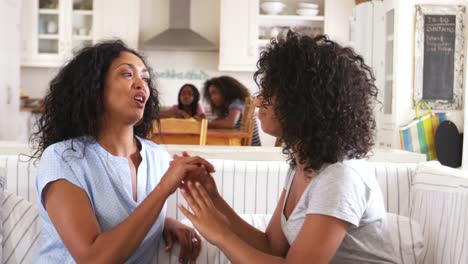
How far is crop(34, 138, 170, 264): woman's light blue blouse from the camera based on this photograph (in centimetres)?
144

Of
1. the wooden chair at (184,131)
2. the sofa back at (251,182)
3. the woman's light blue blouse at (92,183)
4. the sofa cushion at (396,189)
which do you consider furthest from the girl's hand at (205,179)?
the wooden chair at (184,131)

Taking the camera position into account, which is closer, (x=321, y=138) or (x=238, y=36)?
(x=321, y=138)

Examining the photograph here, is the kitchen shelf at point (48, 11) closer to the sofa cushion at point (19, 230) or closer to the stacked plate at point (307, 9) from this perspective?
the stacked plate at point (307, 9)

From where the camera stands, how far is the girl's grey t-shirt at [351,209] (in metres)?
1.20

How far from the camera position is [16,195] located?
6.15ft

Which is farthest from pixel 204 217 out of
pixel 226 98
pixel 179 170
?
pixel 226 98

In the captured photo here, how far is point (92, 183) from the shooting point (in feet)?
4.86

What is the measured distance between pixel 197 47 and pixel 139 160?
494 cm

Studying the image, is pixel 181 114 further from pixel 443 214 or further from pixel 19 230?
pixel 443 214

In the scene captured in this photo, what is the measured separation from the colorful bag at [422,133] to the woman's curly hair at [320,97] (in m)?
2.88

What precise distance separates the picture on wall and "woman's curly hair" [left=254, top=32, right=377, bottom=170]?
3.01 m

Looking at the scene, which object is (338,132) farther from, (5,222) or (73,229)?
(5,222)

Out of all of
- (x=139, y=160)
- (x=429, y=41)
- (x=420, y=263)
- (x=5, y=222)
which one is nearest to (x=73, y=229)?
(x=139, y=160)

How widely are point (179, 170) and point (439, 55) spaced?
3155 millimetres
